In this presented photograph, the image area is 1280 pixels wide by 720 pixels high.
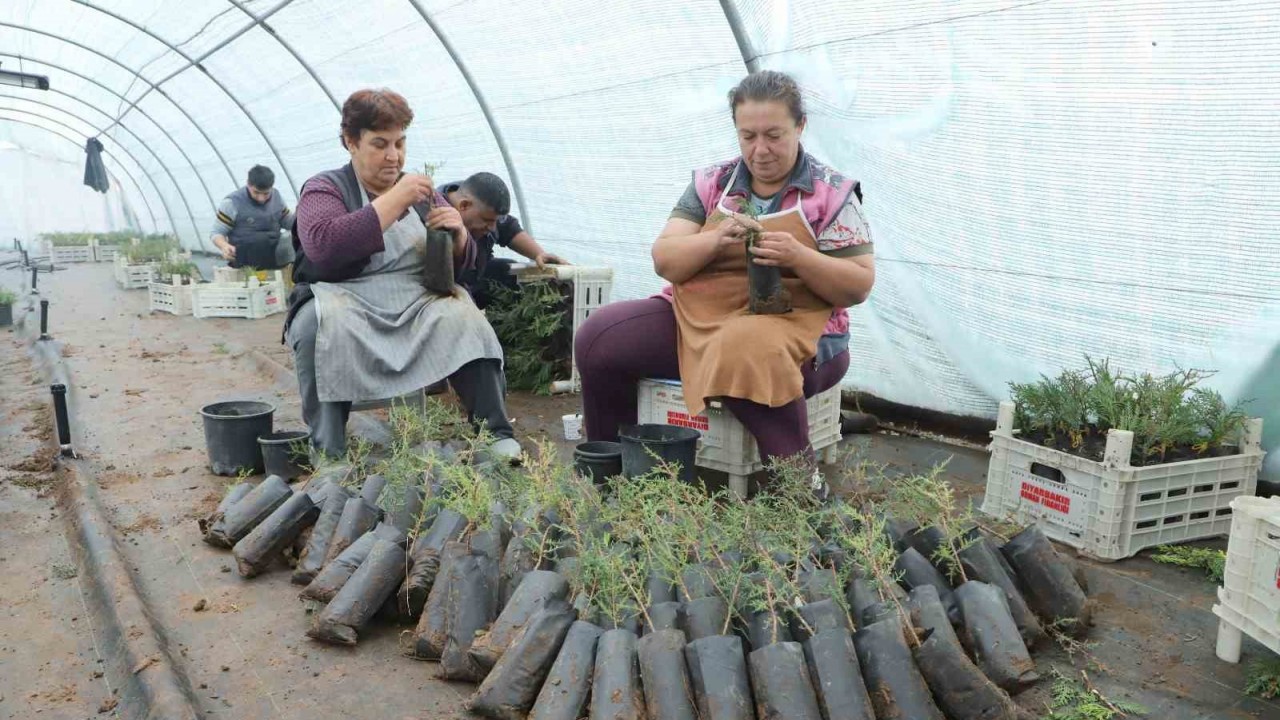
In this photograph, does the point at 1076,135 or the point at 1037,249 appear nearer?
the point at 1076,135

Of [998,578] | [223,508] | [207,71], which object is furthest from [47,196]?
[998,578]

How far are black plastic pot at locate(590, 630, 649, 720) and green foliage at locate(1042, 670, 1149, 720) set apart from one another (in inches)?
32.2

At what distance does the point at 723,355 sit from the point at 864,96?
147 centimetres

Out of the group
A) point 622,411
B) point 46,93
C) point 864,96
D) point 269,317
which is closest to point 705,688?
point 622,411

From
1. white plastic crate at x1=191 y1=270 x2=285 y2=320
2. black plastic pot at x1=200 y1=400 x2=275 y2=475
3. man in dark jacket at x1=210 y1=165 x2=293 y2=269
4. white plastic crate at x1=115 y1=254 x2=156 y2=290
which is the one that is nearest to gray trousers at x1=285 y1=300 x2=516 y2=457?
black plastic pot at x1=200 y1=400 x2=275 y2=475

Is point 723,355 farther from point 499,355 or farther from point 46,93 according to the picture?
point 46,93

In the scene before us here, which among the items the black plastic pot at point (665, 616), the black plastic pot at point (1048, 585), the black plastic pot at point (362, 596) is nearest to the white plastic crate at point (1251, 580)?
the black plastic pot at point (1048, 585)


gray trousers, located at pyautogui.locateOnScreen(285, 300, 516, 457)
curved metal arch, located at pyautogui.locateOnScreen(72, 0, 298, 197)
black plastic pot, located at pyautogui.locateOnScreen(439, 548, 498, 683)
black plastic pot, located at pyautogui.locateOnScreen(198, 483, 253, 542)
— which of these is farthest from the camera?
curved metal arch, located at pyautogui.locateOnScreen(72, 0, 298, 197)

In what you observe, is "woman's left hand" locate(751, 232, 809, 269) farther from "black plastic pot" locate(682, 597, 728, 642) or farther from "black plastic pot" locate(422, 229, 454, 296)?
"black plastic pot" locate(422, 229, 454, 296)

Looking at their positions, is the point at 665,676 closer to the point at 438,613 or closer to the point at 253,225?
the point at 438,613

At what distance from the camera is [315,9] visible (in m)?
6.77

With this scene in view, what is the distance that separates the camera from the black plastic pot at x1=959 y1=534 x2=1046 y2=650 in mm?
2078

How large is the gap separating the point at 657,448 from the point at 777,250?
663mm

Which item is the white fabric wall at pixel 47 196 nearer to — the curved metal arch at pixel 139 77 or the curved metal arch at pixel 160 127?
the curved metal arch at pixel 160 127
